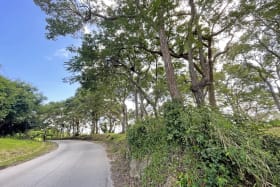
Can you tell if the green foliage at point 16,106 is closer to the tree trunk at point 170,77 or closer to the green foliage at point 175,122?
the tree trunk at point 170,77

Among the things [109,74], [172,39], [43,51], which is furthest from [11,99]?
[172,39]

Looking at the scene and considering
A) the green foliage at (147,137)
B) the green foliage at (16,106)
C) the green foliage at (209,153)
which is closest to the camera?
the green foliage at (209,153)

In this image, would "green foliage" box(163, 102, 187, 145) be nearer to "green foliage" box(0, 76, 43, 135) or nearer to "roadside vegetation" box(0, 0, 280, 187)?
"roadside vegetation" box(0, 0, 280, 187)

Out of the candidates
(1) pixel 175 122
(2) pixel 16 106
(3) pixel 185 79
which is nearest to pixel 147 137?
(1) pixel 175 122

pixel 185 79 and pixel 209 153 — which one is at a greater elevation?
pixel 185 79

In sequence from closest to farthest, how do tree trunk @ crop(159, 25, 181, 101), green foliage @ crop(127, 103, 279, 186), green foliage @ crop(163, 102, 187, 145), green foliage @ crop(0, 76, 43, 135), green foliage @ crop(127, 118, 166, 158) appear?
green foliage @ crop(127, 103, 279, 186), green foliage @ crop(163, 102, 187, 145), green foliage @ crop(127, 118, 166, 158), tree trunk @ crop(159, 25, 181, 101), green foliage @ crop(0, 76, 43, 135)

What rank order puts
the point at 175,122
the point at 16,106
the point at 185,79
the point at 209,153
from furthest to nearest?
1. the point at 16,106
2. the point at 185,79
3. the point at 175,122
4. the point at 209,153

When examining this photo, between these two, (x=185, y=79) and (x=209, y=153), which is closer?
(x=209, y=153)

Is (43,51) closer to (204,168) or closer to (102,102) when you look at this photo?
(102,102)

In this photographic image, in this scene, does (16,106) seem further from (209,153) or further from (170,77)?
(209,153)

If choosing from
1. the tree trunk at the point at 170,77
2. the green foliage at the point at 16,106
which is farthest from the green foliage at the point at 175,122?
the green foliage at the point at 16,106

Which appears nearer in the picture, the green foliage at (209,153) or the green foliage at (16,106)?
the green foliage at (209,153)

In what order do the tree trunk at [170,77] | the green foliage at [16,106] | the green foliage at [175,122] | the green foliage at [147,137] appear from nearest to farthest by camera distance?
the green foliage at [175,122]
the green foliage at [147,137]
the tree trunk at [170,77]
the green foliage at [16,106]

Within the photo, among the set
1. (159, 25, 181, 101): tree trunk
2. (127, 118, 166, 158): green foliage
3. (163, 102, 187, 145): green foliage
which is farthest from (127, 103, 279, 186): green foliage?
(159, 25, 181, 101): tree trunk
